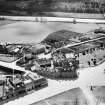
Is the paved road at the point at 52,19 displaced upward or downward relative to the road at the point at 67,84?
upward

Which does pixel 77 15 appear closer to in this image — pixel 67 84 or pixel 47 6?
pixel 47 6

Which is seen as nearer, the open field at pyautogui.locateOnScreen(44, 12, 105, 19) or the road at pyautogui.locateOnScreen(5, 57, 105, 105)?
the road at pyautogui.locateOnScreen(5, 57, 105, 105)

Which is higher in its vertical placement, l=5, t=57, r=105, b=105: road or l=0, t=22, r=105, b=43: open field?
l=0, t=22, r=105, b=43: open field

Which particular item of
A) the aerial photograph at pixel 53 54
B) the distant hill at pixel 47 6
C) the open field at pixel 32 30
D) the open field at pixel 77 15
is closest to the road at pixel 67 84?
the aerial photograph at pixel 53 54

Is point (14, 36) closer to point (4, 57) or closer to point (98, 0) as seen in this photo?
point (4, 57)

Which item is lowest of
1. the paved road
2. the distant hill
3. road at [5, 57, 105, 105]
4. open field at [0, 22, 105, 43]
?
road at [5, 57, 105, 105]

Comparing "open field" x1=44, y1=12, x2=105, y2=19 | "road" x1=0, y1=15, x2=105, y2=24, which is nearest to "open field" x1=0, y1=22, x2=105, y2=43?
"road" x1=0, y1=15, x2=105, y2=24

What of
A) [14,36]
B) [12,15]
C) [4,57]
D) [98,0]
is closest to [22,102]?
[4,57]

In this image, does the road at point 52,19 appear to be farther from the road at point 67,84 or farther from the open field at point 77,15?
the road at point 67,84

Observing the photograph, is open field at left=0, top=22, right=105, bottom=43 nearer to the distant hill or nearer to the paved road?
the paved road
